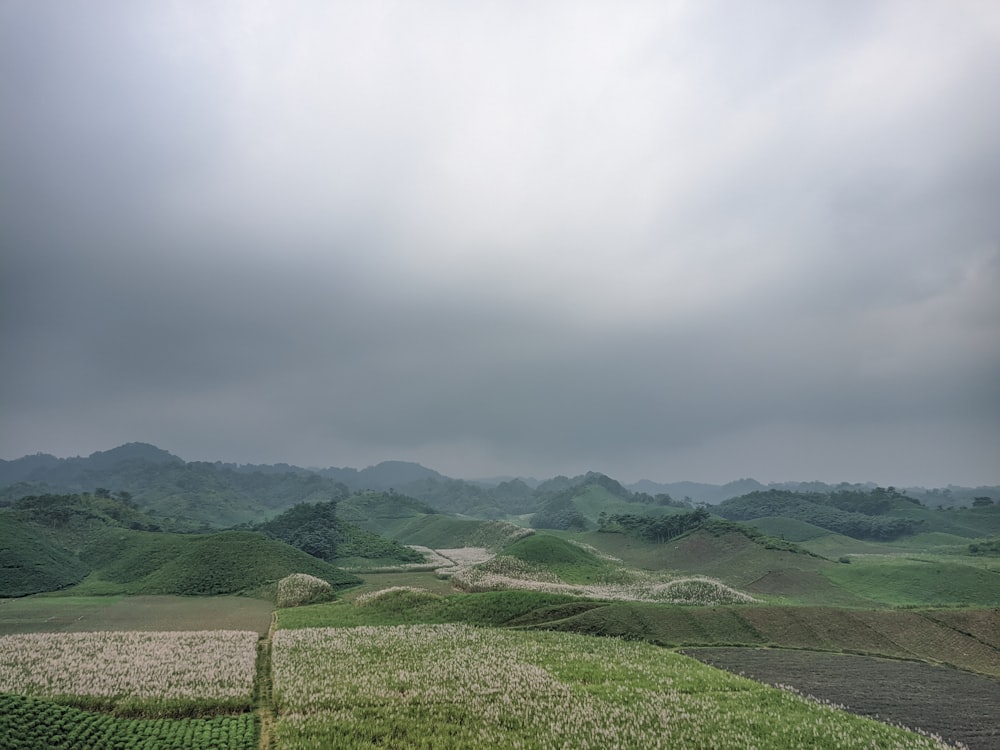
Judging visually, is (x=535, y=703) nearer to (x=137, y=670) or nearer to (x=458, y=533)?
(x=137, y=670)

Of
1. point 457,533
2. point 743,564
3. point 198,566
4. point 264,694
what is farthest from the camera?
point 457,533

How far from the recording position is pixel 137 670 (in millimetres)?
30016

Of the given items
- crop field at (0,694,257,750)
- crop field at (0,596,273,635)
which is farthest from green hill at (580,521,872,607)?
crop field at (0,694,257,750)

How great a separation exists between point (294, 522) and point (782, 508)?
152 meters

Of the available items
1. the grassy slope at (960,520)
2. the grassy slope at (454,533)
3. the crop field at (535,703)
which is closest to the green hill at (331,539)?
the grassy slope at (454,533)

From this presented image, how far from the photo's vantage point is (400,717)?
76.6 ft

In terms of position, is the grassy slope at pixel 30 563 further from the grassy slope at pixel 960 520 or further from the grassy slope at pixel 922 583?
the grassy slope at pixel 960 520

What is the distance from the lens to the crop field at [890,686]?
2503 centimetres

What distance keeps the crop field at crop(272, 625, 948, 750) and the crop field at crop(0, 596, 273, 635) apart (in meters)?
15.4

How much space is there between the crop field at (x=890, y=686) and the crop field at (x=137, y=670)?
29.8 metres

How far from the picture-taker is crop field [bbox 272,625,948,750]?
21719 millimetres

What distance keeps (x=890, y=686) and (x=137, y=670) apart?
43170mm

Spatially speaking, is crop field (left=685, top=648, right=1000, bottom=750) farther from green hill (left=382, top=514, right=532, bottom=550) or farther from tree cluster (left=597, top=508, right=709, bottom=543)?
green hill (left=382, top=514, right=532, bottom=550)

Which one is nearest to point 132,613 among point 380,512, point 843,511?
point 380,512
